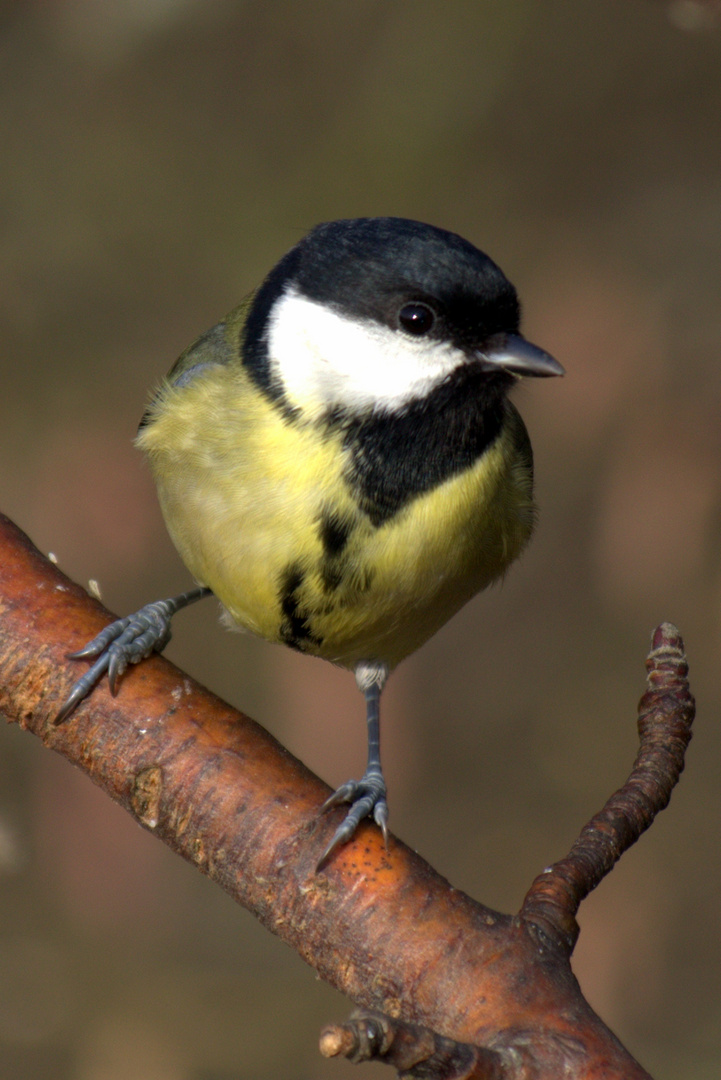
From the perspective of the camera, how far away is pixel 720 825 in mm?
2668

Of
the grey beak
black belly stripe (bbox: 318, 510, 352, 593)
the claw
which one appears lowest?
the claw

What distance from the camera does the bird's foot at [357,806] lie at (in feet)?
3.84

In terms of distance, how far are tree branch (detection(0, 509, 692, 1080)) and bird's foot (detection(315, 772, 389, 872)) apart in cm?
1

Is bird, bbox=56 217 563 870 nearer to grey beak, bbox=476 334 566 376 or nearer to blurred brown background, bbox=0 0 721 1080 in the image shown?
grey beak, bbox=476 334 566 376

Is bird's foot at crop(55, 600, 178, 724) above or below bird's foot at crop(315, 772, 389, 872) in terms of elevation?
below

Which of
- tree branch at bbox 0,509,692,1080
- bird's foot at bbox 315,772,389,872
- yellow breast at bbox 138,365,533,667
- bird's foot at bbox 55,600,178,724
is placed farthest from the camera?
yellow breast at bbox 138,365,533,667

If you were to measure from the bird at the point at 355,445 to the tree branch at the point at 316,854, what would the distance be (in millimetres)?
55

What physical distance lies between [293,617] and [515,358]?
0.42 meters

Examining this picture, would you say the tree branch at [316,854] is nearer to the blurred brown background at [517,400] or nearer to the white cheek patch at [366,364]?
the white cheek patch at [366,364]

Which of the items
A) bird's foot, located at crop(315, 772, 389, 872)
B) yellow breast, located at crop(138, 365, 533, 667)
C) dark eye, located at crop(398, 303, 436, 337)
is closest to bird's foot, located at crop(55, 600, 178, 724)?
yellow breast, located at crop(138, 365, 533, 667)

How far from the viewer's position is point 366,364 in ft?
4.48

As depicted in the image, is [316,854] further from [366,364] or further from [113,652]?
[366,364]

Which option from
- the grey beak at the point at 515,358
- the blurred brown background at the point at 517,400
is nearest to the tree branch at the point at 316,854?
the grey beak at the point at 515,358

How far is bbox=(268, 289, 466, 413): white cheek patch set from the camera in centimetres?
136
